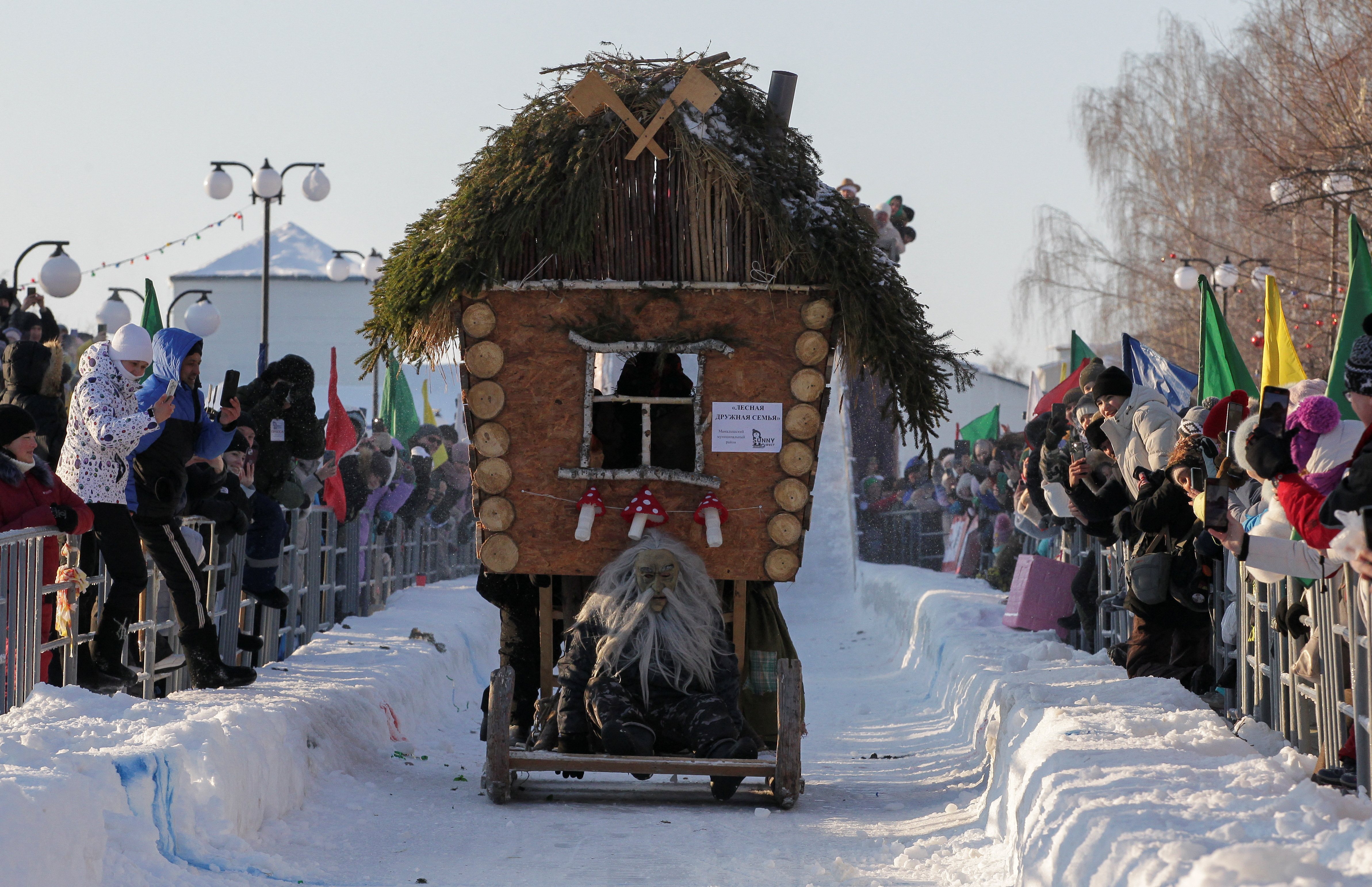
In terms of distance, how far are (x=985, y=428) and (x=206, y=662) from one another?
16.7 metres

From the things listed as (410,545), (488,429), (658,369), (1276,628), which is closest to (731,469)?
(658,369)

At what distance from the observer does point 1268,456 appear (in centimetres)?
525

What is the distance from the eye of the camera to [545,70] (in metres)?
7.34

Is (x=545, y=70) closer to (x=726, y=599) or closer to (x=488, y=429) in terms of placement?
(x=488, y=429)

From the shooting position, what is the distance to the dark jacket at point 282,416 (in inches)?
379

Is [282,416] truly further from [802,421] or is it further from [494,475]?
[802,421]

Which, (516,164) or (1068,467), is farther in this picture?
(1068,467)

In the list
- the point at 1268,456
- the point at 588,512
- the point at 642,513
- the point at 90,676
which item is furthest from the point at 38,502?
the point at 1268,456

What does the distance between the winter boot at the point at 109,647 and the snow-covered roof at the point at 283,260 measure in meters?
49.5

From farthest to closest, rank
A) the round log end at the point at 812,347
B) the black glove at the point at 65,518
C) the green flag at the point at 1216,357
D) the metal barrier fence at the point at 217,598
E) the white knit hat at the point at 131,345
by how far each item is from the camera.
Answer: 1. the green flag at the point at 1216,357
2. the round log end at the point at 812,347
3. the white knit hat at the point at 131,345
4. the black glove at the point at 65,518
5. the metal barrier fence at the point at 217,598

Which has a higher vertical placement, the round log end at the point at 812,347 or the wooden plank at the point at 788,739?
the round log end at the point at 812,347

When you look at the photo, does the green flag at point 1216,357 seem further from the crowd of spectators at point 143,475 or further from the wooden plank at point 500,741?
the crowd of spectators at point 143,475

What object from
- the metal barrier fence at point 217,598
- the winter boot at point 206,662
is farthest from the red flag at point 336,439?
the winter boot at point 206,662

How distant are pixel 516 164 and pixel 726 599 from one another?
2473 mm
